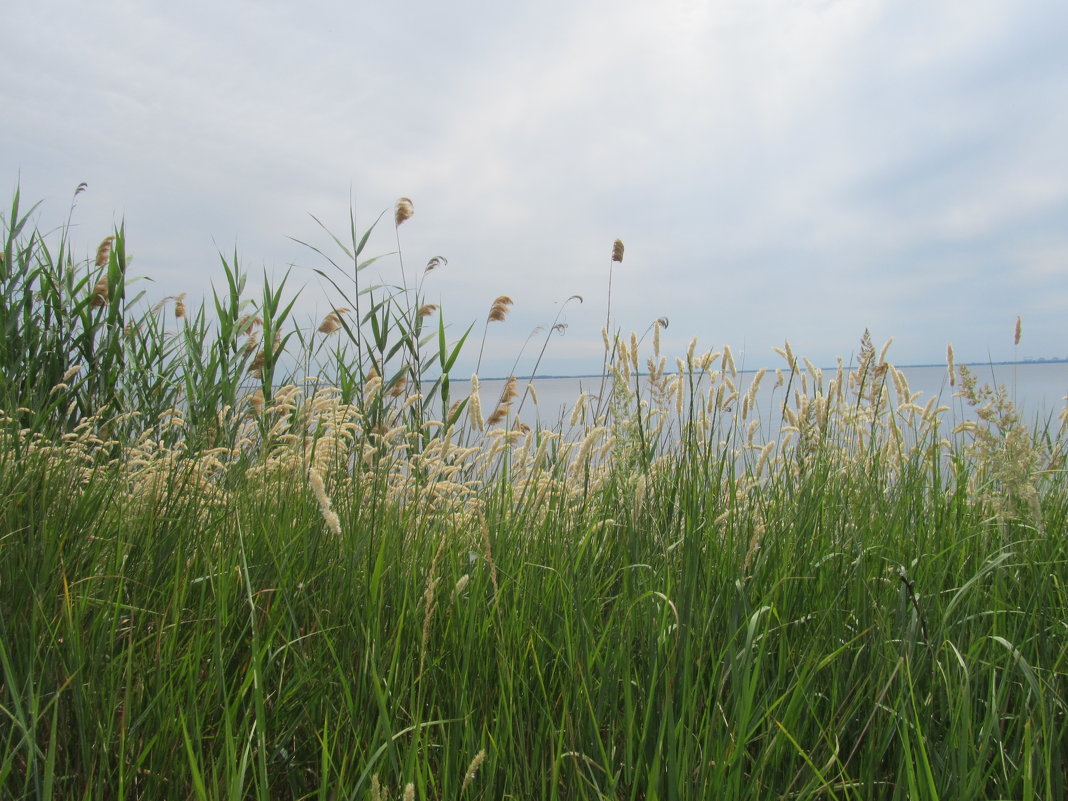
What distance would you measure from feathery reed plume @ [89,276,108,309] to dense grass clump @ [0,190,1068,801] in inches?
121

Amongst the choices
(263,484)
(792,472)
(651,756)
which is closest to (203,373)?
(263,484)

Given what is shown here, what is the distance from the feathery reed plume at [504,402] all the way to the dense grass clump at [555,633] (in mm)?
461

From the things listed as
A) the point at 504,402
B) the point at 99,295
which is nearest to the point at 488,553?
the point at 504,402

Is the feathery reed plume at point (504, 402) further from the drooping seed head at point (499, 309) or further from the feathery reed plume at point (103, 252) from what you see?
the feathery reed plume at point (103, 252)

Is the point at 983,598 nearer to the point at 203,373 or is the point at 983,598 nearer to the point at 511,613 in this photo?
the point at 511,613

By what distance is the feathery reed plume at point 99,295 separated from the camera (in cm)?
515

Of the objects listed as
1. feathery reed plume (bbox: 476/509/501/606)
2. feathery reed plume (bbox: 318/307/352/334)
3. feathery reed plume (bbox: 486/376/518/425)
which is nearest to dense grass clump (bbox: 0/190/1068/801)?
feathery reed plume (bbox: 476/509/501/606)

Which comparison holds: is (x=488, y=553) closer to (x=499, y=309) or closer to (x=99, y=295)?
(x=499, y=309)

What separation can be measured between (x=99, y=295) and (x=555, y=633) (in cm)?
485

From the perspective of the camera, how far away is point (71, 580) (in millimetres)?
1833

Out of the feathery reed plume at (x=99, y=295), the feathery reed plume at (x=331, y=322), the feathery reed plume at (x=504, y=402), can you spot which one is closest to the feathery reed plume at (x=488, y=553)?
the feathery reed plume at (x=504, y=402)

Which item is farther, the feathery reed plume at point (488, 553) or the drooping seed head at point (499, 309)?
the drooping seed head at point (499, 309)

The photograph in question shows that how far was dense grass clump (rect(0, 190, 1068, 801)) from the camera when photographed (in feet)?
4.18

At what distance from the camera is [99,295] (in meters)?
5.18
